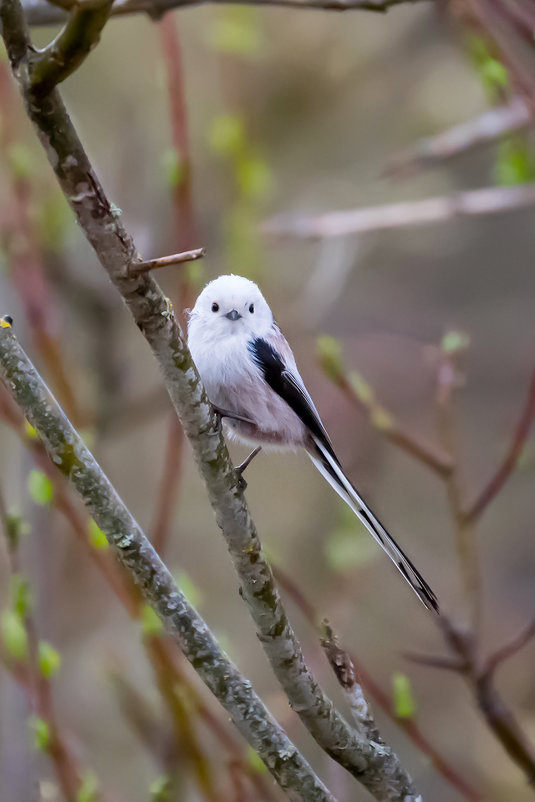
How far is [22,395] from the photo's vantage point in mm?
883

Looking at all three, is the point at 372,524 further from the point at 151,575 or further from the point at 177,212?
the point at 177,212

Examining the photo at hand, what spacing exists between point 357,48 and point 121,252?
335 cm

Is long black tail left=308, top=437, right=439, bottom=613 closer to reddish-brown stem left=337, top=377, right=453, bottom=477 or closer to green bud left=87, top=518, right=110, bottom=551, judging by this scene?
reddish-brown stem left=337, top=377, right=453, bottom=477

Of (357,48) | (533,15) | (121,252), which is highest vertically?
(357,48)

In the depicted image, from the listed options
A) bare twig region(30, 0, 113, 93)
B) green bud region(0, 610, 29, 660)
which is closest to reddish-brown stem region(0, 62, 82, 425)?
green bud region(0, 610, 29, 660)

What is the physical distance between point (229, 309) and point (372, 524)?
1.45 ft

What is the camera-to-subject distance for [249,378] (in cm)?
141

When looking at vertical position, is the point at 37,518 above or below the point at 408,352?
below

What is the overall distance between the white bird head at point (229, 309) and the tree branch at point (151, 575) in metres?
0.54

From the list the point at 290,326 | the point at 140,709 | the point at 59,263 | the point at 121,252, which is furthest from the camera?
the point at 290,326

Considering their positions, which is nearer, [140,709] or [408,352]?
[140,709]

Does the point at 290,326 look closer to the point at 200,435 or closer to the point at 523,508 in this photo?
the point at 523,508

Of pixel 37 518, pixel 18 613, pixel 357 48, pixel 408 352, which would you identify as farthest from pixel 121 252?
pixel 357 48

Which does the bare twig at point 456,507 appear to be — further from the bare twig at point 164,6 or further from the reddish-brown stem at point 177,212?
the bare twig at point 164,6
